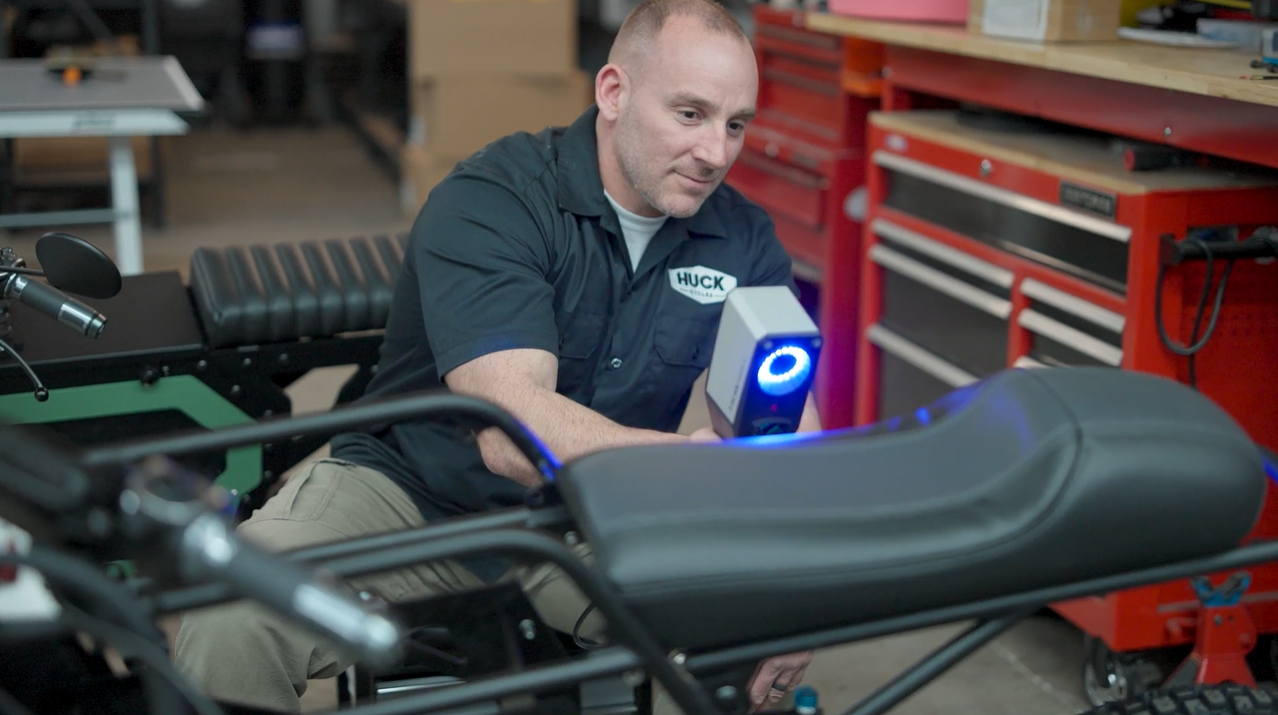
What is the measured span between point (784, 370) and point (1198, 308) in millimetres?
1015

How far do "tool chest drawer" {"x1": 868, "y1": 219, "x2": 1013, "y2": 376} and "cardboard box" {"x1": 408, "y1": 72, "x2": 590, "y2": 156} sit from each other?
2.42 meters

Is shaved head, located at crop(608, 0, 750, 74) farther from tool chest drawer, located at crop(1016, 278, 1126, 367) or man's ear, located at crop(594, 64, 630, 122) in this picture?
tool chest drawer, located at crop(1016, 278, 1126, 367)

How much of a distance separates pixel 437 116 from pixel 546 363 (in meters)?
3.54

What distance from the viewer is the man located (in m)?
1.65

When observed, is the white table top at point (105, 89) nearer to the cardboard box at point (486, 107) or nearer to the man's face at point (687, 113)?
the cardboard box at point (486, 107)

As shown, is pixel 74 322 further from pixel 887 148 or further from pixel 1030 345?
pixel 887 148

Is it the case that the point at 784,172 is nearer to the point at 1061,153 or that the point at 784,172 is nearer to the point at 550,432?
the point at 1061,153

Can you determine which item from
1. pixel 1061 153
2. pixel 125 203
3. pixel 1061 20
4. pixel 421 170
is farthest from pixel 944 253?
pixel 421 170

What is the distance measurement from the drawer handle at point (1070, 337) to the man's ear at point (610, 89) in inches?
33.8

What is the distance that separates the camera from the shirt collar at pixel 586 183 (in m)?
1.83

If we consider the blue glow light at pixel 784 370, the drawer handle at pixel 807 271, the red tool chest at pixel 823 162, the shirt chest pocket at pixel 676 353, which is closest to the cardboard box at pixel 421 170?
the red tool chest at pixel 823 162

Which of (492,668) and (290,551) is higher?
(290,551)

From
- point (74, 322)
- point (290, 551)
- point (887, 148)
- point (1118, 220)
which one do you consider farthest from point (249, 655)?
point (887, 148)

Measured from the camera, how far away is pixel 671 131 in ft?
5.86
